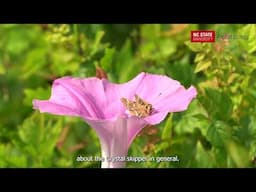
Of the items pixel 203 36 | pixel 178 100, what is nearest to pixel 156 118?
pixel 178 100

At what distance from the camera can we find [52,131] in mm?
1626

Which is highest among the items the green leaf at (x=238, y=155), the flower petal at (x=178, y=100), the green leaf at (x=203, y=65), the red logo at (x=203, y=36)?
the red logo at (x=203, y=36)

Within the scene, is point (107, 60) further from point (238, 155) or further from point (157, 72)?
point (238, 155)

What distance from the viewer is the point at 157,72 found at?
1581 millimetres

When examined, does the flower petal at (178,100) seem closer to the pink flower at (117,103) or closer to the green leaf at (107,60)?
the pink flower at (117,103)

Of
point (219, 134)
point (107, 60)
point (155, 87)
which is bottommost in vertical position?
point (219, 134)

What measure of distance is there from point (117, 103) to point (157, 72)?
0.17m

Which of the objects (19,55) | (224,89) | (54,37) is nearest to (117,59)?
(54,37)

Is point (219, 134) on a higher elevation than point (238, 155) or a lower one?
higher

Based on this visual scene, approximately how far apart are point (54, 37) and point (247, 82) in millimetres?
496

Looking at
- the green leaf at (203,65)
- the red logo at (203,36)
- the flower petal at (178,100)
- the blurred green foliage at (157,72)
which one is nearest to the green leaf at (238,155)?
the blurred green foliage at (157,72)

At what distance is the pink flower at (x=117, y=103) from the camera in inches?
52.6

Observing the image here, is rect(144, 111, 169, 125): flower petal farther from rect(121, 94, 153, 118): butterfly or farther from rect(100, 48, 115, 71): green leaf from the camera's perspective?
rect(100, 48, 115, 71): green leaf

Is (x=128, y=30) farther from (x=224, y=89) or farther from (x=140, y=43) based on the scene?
(x=224, y=89)
